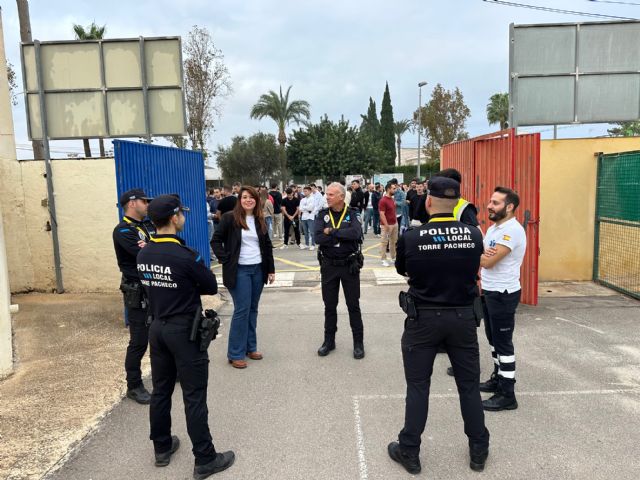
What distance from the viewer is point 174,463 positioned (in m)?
3.37

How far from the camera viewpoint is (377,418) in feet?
13.0

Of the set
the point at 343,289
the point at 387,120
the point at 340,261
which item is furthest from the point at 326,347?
the point at 387,120

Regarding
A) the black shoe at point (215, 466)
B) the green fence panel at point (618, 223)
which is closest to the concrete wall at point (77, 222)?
the black shoe at point (215, 466)

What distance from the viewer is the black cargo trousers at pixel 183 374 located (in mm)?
3121

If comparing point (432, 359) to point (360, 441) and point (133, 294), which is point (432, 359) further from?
point (133, 294)

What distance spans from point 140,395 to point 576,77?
8.33m

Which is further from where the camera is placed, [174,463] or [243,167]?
[243,167]

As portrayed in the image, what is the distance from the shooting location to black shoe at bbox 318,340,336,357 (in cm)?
544

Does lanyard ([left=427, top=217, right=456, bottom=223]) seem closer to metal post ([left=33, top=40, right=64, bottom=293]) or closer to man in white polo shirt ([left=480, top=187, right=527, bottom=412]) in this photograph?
man in white polo shirt ([left=480, top=187, right=527, bottom=412])

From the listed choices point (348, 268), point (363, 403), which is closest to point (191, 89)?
point (348, 268)

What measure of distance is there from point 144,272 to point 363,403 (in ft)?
7.32

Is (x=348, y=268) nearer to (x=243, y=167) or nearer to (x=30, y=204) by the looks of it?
(x=30, y=204)

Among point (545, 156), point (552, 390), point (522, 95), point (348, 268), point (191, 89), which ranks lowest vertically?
point (552, 390)

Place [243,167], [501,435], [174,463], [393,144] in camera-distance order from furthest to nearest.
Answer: [393,144] → [243,167] → [501,435] → [174,463]
